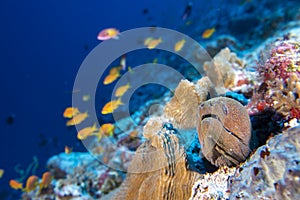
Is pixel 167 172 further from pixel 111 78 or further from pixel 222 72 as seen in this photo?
pixel 111 78

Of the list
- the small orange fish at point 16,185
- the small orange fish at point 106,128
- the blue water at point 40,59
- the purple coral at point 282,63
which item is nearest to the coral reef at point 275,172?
the purple coral at point 282,63

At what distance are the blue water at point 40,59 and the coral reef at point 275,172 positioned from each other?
22.3 m

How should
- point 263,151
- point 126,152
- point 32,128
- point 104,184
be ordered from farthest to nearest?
point 32,128 → point 126,152 → point 104,184 → point 263,151

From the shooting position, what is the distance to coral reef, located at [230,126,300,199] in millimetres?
1201

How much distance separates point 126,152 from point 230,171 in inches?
158

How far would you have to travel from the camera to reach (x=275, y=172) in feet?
4.26

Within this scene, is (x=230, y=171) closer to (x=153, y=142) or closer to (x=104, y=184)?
(x=153, y=142)

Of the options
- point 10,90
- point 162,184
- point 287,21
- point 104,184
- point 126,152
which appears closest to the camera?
point 162,184

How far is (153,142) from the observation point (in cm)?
249

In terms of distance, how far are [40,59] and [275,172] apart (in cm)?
8549

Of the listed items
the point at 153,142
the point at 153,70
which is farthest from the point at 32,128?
the point at 153,142

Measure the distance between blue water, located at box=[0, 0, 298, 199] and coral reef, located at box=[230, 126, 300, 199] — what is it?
2227cm

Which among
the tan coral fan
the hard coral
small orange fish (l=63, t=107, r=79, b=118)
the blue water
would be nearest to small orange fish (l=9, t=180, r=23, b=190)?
small orange fish (l=63, t=107, r=79, b=118)

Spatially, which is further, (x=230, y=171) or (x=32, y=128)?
(x=32, y=128)
